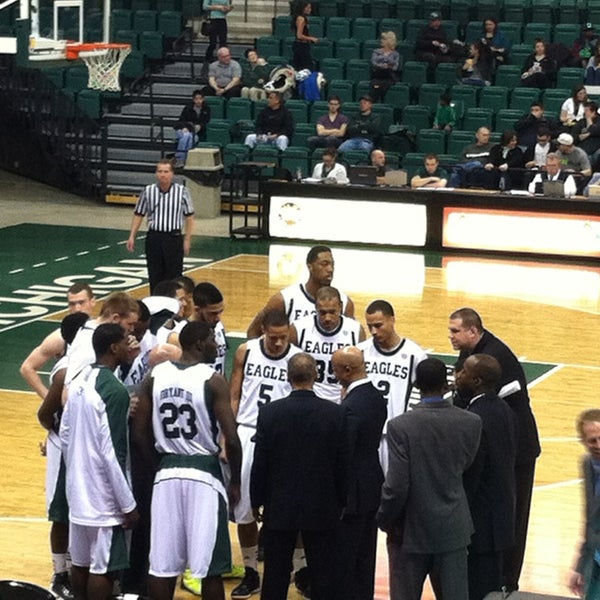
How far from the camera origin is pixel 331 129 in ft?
75.6

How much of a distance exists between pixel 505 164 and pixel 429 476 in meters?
14.5

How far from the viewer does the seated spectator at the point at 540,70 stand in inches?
926

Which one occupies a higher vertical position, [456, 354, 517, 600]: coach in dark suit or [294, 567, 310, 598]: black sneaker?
[456, 354, 517, 600]: coach in dark suit

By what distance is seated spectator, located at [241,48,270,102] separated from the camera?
2469cm

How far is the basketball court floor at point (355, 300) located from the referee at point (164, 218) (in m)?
0.99

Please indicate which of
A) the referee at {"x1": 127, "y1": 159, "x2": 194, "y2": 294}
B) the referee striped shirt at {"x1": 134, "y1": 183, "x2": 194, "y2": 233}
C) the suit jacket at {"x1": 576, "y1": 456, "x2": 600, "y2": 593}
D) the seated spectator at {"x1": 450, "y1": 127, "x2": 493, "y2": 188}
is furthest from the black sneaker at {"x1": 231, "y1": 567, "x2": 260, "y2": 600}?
the seated spectator at {"x1": 450, "y1": 127, "x2": 493, "y2": 188}

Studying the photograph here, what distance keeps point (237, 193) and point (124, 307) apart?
16032 millimetres

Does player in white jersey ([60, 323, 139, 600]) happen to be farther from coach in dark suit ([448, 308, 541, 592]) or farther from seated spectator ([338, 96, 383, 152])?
seated spectator ([338, 96, 383, 152])

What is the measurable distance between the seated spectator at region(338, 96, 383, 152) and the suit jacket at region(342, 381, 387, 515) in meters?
15.5

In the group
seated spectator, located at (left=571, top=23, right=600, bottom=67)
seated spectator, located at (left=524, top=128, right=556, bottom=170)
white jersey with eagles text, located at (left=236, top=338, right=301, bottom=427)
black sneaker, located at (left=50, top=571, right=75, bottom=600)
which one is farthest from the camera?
seated spectator, located at (left=571, top=23, right=600, bottom=67)

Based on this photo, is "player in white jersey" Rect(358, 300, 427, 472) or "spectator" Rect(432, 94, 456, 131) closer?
"player in white jersey" Rect(358, 300, 427, 472)

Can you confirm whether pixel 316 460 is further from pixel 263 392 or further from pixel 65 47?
pixel 65 47

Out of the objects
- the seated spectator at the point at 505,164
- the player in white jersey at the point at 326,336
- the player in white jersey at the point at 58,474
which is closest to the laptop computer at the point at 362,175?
the seated spectator at the point at 505,164

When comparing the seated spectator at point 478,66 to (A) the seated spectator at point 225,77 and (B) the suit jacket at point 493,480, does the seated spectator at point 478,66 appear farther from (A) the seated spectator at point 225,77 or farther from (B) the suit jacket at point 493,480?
(B) the suit jacket at point 493,480
